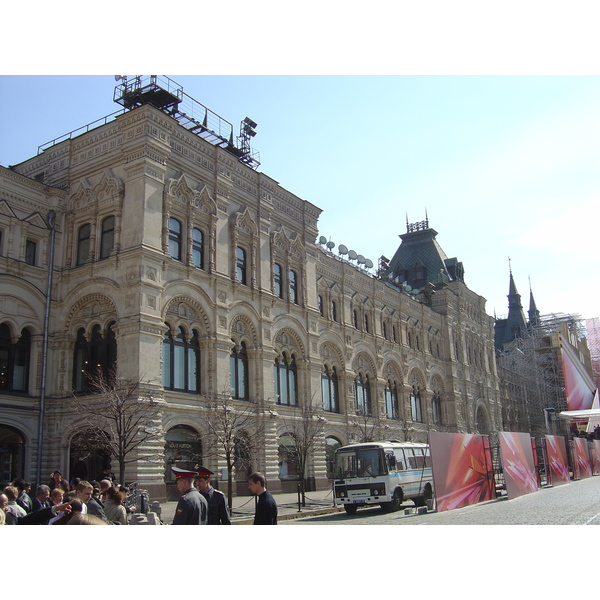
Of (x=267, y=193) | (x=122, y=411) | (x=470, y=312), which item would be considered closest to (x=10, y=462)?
(x=122, y=411)

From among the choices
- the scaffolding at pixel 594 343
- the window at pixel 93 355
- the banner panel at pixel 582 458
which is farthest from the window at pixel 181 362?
the scaffolding at pixel 594 343

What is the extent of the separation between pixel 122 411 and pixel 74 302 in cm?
776

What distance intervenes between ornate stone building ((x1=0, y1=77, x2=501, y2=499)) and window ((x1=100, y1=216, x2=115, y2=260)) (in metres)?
0.06

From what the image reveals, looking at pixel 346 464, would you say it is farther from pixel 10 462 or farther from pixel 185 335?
pixel 10 462

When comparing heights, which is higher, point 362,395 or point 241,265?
point 241,265

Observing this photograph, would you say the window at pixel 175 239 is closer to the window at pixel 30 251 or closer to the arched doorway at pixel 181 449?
the window at pixel 30 251

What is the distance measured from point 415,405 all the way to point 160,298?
101 feet

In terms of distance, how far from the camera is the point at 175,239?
30.1 metres

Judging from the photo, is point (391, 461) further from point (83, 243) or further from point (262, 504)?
point (262, 504)

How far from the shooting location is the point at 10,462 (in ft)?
84.9

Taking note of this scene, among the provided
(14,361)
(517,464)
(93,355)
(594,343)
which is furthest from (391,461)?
(594,343)

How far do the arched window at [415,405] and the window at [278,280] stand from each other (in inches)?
778

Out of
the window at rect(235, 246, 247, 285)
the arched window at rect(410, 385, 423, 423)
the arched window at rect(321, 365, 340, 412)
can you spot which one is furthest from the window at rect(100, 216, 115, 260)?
the arched window at rect(410, 385, 423, 423)

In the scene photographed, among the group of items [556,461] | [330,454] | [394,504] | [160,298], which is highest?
[160,298]
